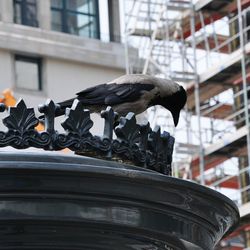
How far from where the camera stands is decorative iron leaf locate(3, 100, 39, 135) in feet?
14.8

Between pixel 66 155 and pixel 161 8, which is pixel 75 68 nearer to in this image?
pixel 161 8

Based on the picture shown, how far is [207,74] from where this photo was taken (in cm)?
4628

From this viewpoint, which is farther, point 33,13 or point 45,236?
point 33,13

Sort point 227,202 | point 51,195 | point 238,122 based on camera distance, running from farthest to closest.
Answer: point 238,122 → point 227,202 → point 51,195

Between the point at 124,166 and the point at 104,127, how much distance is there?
6.6 inches

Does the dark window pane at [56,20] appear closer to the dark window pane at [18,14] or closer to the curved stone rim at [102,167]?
the dark window pane at [18,14]

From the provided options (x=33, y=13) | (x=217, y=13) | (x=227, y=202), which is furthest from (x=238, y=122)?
(x=227, y=202)

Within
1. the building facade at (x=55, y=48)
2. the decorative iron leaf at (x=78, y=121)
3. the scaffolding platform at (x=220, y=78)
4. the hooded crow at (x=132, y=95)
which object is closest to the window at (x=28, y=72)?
the building facade at (x=55, y=48)

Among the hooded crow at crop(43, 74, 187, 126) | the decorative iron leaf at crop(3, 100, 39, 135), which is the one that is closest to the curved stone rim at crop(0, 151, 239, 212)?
the decorative iron leaf at crop(3, 100, 39, 135)

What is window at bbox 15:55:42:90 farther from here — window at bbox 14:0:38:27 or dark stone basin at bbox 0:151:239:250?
dark stone basin at bbox 0:151:239:250

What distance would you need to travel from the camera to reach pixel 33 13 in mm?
50531

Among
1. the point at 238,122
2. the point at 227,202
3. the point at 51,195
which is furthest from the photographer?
the point at 238,122

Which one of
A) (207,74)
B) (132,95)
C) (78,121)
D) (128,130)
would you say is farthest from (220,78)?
(78,121)

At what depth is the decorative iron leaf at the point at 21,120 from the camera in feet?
14.8
